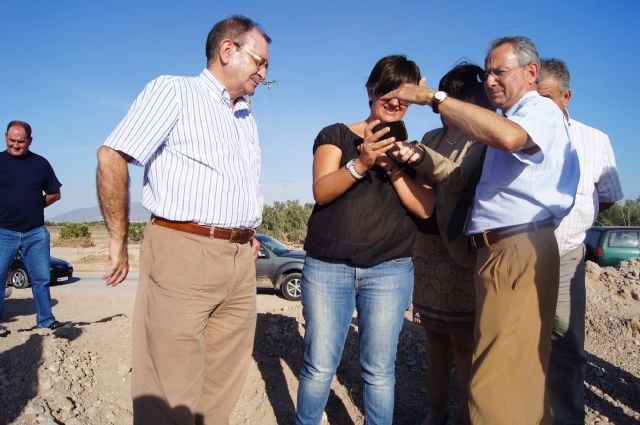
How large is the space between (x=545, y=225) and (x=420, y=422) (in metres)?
1.81

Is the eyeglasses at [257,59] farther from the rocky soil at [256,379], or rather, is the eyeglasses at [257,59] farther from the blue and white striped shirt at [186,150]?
the rocky soil at [256,379]

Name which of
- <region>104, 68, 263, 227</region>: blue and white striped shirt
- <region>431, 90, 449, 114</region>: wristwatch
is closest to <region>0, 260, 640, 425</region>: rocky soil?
<region>104, 68, 263, 227</region>: blue and white striped shirt

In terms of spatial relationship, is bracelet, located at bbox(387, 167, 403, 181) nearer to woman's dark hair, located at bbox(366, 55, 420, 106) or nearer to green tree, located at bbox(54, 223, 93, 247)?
woman's dark hair, located at bbox(366, 55, 420, 106)

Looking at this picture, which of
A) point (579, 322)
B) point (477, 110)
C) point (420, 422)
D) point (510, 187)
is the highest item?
point (477, 110)

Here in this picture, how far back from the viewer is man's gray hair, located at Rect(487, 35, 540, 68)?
2119mm

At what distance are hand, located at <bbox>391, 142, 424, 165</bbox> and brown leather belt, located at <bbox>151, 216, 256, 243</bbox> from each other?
0.82 meters

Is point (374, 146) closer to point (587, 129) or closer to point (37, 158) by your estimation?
point (587, 129)

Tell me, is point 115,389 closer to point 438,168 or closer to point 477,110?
point 438,168

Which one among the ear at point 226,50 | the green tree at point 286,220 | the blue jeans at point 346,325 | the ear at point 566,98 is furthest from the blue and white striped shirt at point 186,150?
the green tree at point 286,220

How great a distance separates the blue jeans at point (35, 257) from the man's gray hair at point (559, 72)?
477 cm

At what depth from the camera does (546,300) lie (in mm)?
1982

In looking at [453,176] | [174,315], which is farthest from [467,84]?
[174,315]

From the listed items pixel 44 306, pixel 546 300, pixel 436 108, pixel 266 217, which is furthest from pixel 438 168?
pixel 266 217

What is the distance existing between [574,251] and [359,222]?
4.42ft
